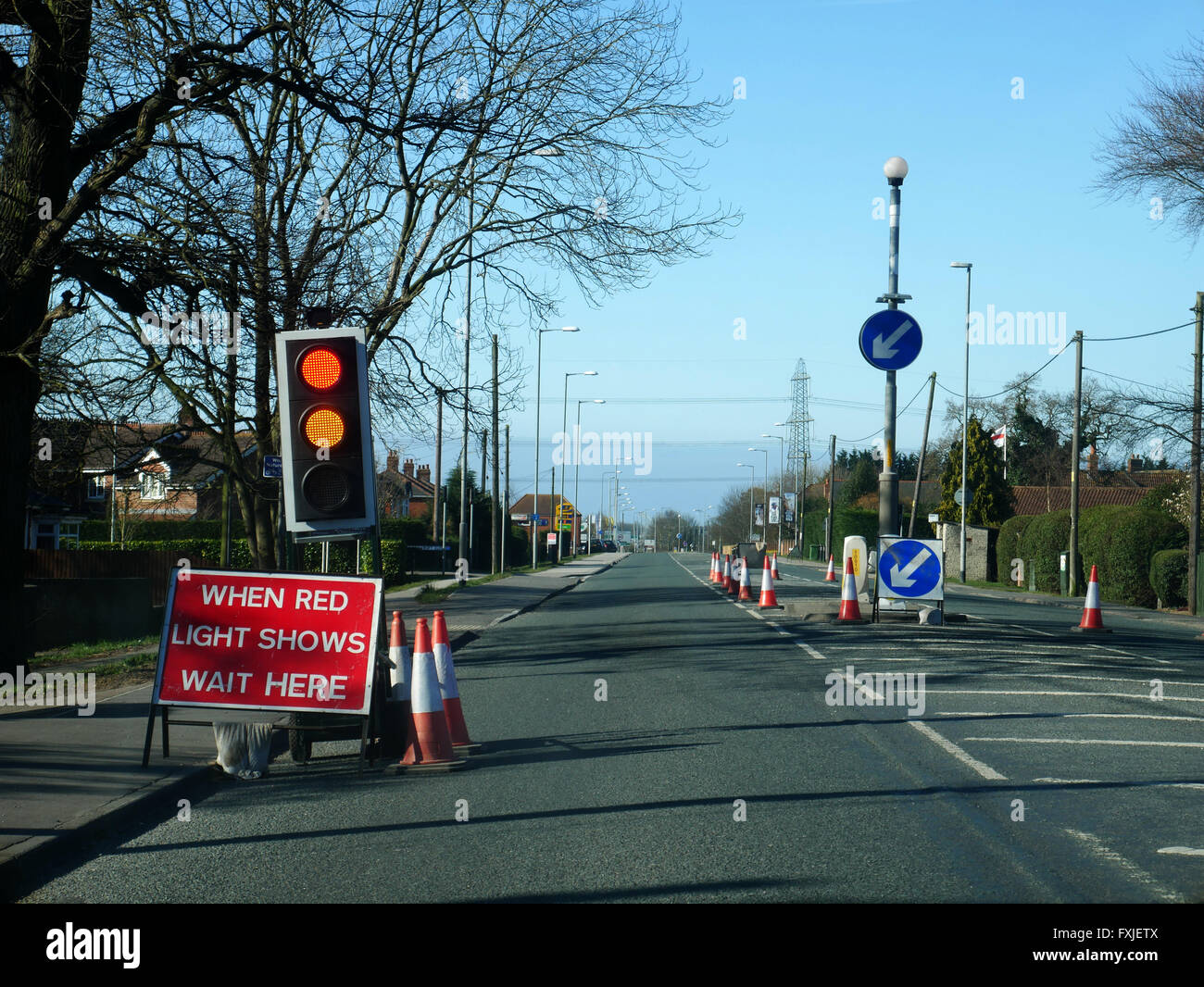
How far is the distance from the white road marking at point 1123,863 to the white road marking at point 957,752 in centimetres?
141

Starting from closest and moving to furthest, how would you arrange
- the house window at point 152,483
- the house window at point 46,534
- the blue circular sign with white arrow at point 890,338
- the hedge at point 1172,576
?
1. the house window at point 152,483
2. the blue circular sign with white arrow at point 890,338
3. the hedge at point 1172,576
4. the house window at point 46,534

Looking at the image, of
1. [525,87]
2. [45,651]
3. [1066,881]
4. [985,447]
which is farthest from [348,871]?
[985,447]

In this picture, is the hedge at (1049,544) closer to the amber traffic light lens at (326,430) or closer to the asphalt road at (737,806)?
the asphalt road at (737,806)

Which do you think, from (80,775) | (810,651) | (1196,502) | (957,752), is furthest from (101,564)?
(1196,502)

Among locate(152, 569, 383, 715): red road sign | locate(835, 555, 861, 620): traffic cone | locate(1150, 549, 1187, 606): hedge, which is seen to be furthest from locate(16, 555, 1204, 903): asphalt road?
locate(1150, 549, 1187, 606): hedge

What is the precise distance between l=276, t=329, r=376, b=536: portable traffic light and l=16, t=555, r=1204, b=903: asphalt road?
5.78ft

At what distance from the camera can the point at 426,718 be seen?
7945 millimetres

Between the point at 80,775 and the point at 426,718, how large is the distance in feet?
7.16

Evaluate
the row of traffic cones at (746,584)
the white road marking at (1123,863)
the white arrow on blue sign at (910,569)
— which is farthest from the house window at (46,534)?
the white road marking at (1123,863)

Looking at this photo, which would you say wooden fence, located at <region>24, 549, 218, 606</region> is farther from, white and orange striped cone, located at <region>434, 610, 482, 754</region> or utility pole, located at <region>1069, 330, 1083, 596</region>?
utility pole, located at <region>1069, 330, 1083, 596</region>

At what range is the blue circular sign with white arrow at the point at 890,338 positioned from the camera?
55.4ft

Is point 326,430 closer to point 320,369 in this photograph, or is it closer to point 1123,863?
point 320,369
